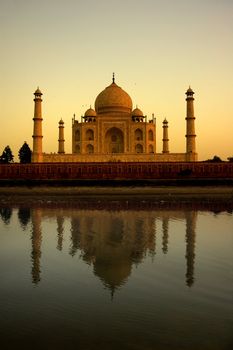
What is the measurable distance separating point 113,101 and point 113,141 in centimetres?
352

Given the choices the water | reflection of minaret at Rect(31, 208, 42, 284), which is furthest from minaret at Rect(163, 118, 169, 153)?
the water

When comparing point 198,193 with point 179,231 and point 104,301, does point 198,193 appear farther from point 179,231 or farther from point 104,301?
point 104,301

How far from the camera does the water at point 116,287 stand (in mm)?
3906

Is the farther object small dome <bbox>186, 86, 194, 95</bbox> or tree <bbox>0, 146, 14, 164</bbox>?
tree <bbox>0, 146, 14, 164</bbox>

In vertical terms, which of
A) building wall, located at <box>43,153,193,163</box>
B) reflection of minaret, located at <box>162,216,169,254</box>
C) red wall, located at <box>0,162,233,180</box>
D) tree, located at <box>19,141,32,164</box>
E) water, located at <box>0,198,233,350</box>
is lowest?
water, located at <box>0,198,233,350</box>

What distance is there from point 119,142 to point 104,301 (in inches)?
1251

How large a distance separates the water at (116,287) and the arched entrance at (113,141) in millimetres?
25374

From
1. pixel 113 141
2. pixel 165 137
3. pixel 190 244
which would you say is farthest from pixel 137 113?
pixel 190 244

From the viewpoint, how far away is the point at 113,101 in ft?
119

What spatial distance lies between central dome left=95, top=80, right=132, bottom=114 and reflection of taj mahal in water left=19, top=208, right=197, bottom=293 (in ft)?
72.8

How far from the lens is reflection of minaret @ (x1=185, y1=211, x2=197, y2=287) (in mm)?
6052

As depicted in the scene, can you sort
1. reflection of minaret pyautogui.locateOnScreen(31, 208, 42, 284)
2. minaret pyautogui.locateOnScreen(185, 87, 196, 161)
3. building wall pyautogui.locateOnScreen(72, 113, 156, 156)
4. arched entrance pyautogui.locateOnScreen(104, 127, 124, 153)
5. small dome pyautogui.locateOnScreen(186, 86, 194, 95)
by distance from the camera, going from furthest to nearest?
arched entrance pyautogui.locateOnScreen(104, 127, 124, 153) → building wall pyautogui.locateOnScreen(72, 113, 156, 156) → small dome pyautogui.locateOnScreen(186, 86, 194, 95) → minaret pyautogui.locateOnScreen(185, 87, 196, 161) → reflection of minaret pyautogui.locateOnScreen(31, 208, 42, 284)

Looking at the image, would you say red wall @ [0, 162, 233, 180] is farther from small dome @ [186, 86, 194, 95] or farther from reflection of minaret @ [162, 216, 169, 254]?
reflection of minaret @ [162, 216, 169, 254]

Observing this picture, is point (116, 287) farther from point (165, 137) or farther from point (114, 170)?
point (165, 137)
